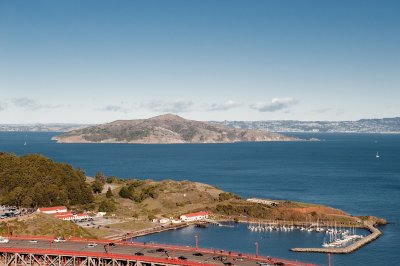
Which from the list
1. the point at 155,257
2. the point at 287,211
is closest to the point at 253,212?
the point at 287,211

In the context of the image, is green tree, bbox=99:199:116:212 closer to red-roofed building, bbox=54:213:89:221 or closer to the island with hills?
the island with hills

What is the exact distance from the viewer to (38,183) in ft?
474

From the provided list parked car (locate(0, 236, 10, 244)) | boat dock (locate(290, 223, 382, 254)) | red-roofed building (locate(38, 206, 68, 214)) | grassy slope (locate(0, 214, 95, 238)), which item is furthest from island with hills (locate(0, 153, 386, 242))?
parked car (locate(0, 236, 10, 244))

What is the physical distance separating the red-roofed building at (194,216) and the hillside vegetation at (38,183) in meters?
33.2

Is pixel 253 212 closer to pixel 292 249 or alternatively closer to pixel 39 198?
pixel 292 249

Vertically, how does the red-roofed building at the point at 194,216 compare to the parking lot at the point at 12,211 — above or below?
below

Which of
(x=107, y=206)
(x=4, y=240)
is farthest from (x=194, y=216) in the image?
(x=4, y=240)

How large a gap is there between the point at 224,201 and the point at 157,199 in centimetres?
2335

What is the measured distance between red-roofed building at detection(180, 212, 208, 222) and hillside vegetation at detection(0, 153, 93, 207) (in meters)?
33.2

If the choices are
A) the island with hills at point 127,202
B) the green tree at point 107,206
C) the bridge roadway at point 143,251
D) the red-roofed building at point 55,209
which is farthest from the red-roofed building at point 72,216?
the bridge roadway at point 143,251

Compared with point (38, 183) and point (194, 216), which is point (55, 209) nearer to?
point (38, 183)

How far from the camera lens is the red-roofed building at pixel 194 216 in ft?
485

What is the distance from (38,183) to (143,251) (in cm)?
7903

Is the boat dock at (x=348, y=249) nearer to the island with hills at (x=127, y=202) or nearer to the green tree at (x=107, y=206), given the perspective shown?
the island with hills at (x=127, y=202)
